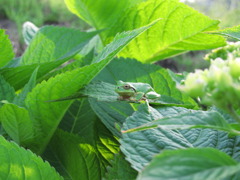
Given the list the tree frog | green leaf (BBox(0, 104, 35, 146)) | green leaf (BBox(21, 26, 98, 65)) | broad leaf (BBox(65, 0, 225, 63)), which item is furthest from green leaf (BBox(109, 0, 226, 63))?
green leaf (BBox(0, 104, 35, 146))

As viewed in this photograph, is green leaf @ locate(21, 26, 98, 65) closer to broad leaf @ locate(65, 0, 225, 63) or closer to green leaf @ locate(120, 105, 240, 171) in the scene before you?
broad leaf @ locate(65, 0, 225, 63)

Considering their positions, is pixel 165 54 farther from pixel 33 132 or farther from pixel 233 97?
pixel 233 97

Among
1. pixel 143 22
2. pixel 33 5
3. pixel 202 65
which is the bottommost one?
pixel 202 65

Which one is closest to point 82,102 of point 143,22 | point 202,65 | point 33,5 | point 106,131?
point 106,131

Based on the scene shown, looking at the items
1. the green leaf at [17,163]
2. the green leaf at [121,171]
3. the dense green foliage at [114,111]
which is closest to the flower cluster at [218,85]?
the dense green foliage at [114,111]

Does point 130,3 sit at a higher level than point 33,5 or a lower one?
lower

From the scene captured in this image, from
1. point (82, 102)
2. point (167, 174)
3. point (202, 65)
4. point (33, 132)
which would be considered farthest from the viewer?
point (202, 65)

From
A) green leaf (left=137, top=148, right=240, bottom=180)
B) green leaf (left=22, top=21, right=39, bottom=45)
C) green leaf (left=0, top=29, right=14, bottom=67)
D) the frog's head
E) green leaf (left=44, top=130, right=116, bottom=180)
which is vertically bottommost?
green leaf (left=44, top=130, right=116, bottom=180)
